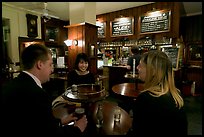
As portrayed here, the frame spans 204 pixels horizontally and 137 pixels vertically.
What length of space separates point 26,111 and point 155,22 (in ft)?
17.7

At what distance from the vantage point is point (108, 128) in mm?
1308

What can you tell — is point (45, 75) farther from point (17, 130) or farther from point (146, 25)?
point (146, 25)

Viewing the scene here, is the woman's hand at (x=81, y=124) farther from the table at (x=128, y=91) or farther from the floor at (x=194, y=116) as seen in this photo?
the floor at (x=194, y=116)

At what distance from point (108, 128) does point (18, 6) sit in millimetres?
6262

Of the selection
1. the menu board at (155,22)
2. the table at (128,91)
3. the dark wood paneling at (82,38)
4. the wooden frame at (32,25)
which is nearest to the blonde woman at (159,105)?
the table at (128,91)

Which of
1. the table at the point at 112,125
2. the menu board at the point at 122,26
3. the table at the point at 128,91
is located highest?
the menu board at the point at 122,26

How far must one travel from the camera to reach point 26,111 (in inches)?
37.4

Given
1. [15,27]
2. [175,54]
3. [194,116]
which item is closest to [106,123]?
[194,116]

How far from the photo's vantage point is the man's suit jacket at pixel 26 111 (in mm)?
937

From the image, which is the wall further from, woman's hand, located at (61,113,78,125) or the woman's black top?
the woman's black top

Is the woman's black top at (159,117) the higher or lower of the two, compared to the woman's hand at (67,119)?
higher

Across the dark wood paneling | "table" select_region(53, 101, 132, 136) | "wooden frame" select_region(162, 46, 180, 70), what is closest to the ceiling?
the dark wood paneling

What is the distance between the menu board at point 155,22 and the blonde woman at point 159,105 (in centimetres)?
442

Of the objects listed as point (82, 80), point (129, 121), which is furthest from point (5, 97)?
point (82, 80)
